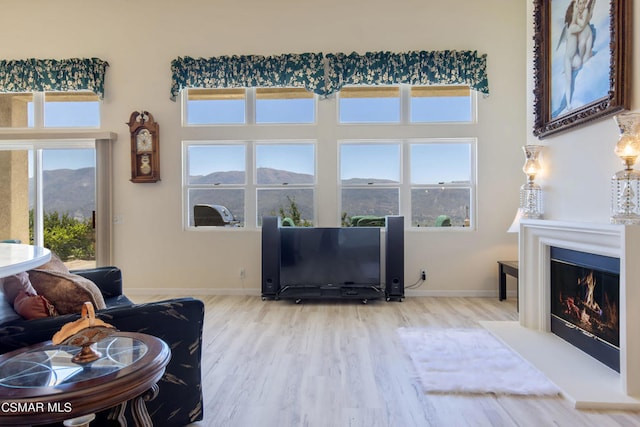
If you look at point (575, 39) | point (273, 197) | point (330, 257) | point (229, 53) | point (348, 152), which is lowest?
point (330, 257)

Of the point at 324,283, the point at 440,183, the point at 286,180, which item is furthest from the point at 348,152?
the point at 324,283

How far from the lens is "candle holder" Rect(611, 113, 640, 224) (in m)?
2.01

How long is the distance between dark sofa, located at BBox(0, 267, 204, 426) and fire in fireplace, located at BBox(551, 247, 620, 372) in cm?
253

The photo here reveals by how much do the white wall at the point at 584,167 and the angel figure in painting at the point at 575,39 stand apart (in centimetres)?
30

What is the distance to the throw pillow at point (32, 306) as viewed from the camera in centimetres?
152

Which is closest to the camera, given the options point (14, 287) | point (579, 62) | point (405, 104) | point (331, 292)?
point (14, 287)

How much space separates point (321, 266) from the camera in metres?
4.20

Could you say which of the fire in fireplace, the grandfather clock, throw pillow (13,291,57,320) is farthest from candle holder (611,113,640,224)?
the grandfather clock

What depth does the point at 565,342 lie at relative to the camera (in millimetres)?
2750

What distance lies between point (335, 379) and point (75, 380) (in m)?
1.60

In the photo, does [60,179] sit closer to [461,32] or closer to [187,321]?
[187,321]

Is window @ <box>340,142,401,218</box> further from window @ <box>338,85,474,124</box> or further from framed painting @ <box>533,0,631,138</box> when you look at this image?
framed painting @ <box>533,0,631,138</box>

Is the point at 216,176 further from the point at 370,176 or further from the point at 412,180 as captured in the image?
the point at 412,180

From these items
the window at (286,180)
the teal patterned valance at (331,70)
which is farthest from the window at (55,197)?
the window at (286,180)
